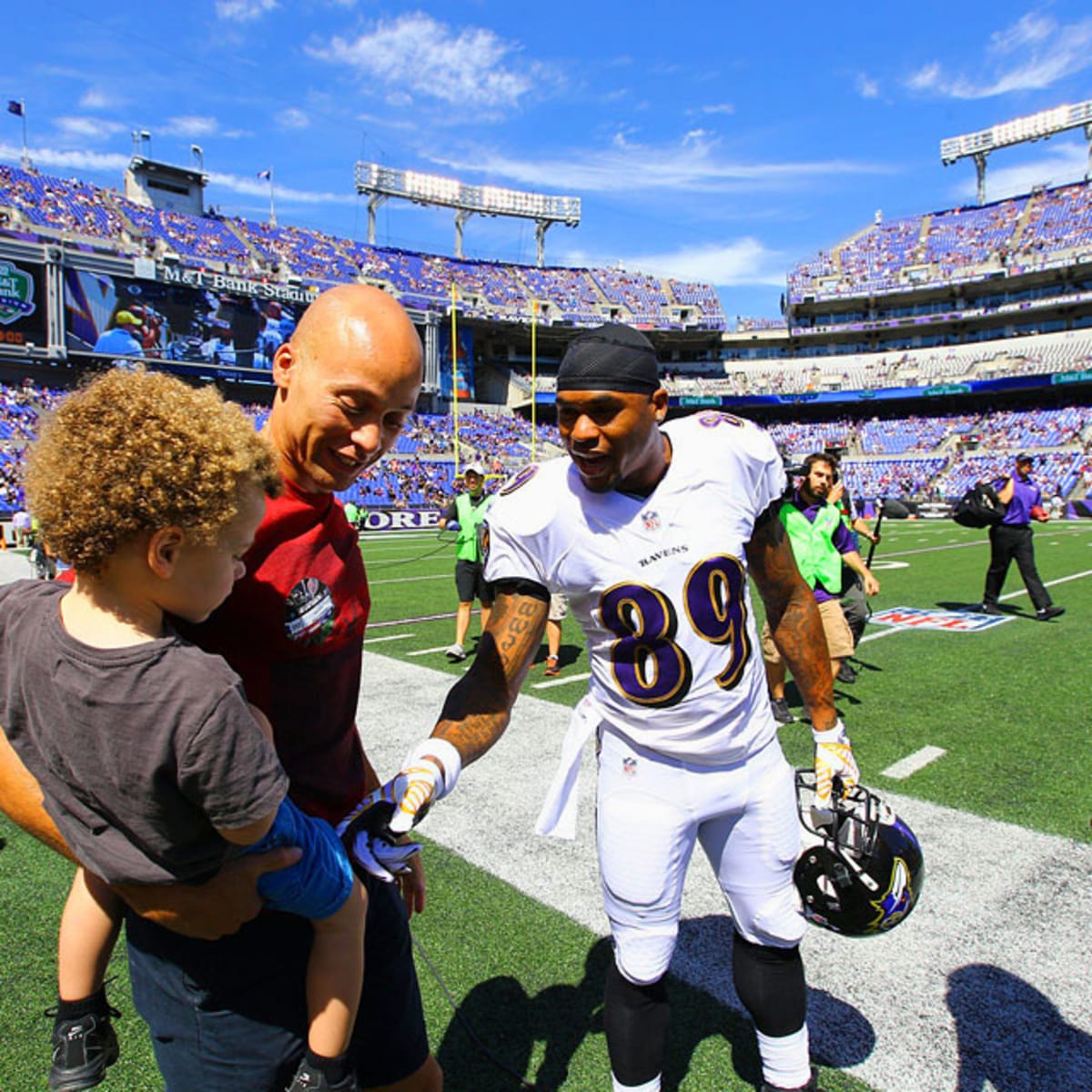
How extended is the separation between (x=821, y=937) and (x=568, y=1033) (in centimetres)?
116

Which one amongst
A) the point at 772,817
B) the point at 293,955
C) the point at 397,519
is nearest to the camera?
the point at 293,955

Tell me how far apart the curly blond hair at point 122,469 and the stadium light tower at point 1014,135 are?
69.9 meters

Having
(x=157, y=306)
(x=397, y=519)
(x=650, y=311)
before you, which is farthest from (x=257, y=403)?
(x=650, y=311)

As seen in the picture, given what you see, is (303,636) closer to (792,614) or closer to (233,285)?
(792,614)

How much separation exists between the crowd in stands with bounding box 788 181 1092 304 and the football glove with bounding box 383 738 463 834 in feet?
197

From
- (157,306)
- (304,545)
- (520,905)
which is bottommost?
(520,905)

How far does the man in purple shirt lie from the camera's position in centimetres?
958

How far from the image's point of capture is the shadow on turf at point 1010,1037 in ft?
7.16

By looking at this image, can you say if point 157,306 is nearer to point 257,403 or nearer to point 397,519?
point 257,403

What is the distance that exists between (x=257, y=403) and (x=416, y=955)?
40.6 metres

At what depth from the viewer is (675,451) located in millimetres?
2039

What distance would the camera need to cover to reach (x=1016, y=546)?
32.0 ft

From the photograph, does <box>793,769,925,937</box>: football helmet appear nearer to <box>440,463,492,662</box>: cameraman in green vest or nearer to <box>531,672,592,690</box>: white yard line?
<box>531,672,592,690</box>: white yard line

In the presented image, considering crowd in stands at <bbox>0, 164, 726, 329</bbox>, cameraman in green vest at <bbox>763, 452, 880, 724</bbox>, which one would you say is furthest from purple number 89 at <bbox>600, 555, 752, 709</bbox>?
crowd in stands at <bbox>0, 164, 726, 329</bbox>
